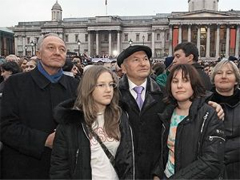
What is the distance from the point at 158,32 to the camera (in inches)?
2869

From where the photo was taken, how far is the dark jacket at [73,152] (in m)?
3.47

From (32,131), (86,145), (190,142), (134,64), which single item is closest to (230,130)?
(190,142)

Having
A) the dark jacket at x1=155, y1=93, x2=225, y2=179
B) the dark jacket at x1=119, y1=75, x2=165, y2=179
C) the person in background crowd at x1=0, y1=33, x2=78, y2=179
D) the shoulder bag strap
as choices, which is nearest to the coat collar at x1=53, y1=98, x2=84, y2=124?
the shoulder bag strap

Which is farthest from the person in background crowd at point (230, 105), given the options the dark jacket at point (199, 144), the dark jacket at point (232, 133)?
the dark jacket at point (199, 144)

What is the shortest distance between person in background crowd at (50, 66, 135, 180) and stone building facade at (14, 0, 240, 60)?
59.5 m

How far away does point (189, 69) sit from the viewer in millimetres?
3887

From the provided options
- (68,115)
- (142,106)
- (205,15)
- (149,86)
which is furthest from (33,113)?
(205,15)

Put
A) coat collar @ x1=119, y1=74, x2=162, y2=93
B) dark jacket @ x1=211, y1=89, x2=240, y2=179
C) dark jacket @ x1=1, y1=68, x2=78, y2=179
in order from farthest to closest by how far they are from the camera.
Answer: coat collar @ x1=119, y1=74, x2=162, y2=93, dark jacket @ x1=211, y1=89, x2=240, y2=179, dark jacket @ x1=1, y1=68, x2=78, y2=179

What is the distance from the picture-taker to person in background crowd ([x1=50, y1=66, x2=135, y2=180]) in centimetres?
348

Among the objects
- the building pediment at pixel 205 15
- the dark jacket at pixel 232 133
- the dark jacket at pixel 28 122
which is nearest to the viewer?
the dark jacket at pixel 28 122

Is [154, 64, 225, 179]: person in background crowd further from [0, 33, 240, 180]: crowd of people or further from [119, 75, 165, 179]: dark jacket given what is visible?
[119, 75, 165, 179]: dark jacket

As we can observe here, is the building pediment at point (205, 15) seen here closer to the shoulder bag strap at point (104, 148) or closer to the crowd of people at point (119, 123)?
the crowd of people at point (119, 123)

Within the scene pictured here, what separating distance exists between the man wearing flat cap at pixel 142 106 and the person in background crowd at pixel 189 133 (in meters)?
0.26

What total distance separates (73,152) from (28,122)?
108cm
